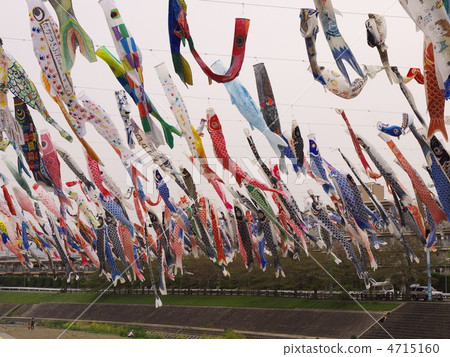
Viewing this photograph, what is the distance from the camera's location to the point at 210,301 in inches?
1224

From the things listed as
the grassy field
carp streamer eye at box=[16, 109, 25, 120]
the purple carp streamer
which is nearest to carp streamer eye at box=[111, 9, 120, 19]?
the purple carp streamer

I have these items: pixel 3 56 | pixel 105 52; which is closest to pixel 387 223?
pixel 105 52

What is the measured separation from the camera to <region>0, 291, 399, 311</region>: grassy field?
24984mm

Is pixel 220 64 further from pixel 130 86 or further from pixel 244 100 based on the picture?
pixel 130 86

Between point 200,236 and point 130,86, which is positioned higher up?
point 130,86

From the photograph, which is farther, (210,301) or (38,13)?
(210,301)

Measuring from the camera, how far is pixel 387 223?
13.9 meters

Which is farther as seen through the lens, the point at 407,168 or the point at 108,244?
the point at 108,244

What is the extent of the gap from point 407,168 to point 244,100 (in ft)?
11.3

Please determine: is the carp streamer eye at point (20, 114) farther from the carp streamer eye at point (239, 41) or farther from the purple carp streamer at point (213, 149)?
the carp streamer eye at point (239, 41)


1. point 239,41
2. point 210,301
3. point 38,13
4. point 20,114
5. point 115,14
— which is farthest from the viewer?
point 210,301

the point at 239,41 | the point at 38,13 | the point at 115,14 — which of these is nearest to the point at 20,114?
the point at 38,13

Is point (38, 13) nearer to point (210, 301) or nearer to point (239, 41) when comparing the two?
point (239, 41)

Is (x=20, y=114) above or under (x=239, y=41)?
under
